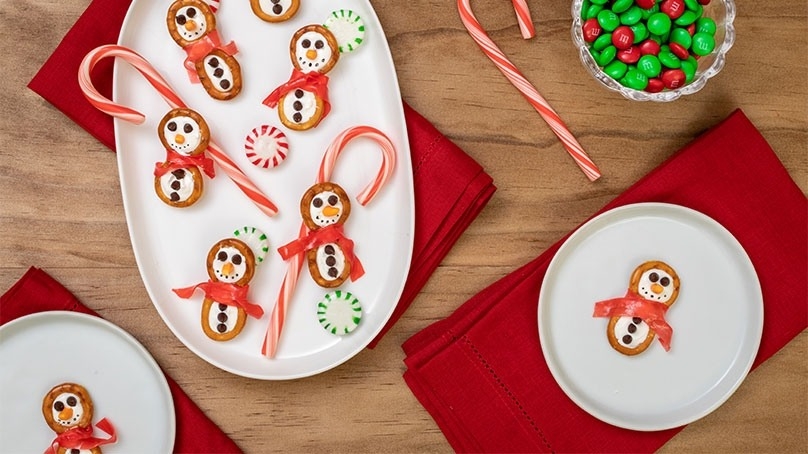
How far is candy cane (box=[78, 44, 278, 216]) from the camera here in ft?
4.11

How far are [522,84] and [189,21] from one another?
56cm

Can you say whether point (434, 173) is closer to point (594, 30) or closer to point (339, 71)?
point (339, 71)

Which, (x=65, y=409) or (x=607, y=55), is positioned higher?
(x=607, y=55)

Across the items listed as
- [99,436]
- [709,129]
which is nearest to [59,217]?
[99,436]

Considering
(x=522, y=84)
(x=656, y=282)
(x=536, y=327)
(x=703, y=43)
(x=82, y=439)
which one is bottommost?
(x=82, y=439)

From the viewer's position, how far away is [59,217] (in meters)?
1.34

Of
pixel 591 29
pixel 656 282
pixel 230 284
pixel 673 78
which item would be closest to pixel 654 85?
pixel 673 78

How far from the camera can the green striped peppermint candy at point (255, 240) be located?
1304mm

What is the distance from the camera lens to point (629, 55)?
1.26m

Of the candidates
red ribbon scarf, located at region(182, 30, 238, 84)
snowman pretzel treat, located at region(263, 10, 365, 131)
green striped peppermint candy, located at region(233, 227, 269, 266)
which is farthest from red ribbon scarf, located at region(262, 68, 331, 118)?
green striped peppermint candy, located at region(233, 227, 269, 266)

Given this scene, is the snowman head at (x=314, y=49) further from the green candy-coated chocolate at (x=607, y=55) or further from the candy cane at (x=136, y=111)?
the green candy-coated chocolate at (x=607, y=55)

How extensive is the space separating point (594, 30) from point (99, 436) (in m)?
1.06

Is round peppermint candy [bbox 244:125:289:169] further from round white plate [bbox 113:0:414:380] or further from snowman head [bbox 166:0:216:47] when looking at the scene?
snowman head [bbox 166:0:216:47]

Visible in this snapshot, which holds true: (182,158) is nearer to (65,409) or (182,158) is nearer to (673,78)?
(65,409)
